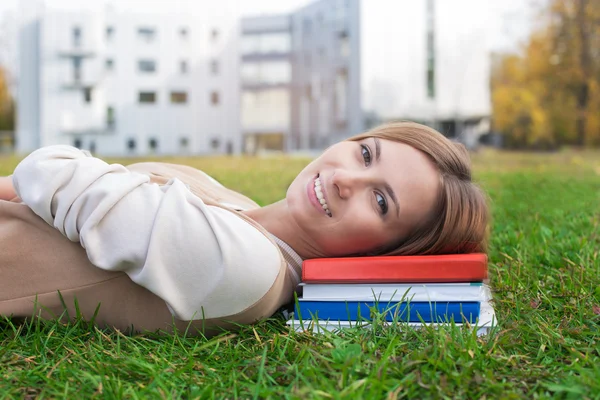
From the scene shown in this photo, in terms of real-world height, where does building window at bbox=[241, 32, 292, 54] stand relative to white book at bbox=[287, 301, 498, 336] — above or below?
above

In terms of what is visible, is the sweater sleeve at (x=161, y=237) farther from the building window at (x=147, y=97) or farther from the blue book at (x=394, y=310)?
the building window at (x=147, y=97)

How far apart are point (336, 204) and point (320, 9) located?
44.2 m

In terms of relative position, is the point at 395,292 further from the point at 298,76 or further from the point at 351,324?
the point at 298,76

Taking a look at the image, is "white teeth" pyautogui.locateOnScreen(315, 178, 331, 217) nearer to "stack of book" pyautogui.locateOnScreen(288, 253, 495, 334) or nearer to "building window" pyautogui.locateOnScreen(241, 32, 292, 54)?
→ "stack of book" pyautogui.locateOnScreen(288, 253, 495, 334)

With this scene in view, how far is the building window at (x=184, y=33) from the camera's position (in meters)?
47.5

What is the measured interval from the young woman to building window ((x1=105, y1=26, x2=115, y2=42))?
155ft

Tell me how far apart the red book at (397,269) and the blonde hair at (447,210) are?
0.22 meters

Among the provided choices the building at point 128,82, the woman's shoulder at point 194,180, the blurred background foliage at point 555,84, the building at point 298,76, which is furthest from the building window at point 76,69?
the woman's shoulder at point 194,180

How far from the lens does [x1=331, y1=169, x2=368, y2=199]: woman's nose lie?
215 centimetres

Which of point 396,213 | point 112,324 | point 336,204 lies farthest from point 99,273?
point 396,213

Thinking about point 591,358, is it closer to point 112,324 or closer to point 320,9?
point 112,324

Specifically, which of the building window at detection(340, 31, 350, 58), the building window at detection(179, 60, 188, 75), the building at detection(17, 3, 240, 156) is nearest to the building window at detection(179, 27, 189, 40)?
the building at detection(17, 3, 240, 156)

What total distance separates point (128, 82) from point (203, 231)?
46.1 metres

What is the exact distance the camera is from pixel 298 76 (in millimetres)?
43406
